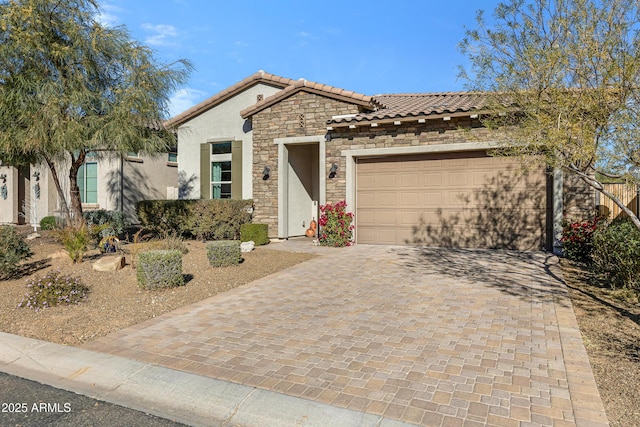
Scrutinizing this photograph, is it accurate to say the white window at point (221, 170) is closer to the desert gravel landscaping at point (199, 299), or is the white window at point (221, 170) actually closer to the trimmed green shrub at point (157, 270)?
the desert gravel landscaping at point (199, 299)

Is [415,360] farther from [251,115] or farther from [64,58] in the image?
[251,115]

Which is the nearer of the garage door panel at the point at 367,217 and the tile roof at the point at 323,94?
the garage door panel at the point at 367,217

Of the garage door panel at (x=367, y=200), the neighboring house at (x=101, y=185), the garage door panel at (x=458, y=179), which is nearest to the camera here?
the garage door panel at (x=458, y=179)

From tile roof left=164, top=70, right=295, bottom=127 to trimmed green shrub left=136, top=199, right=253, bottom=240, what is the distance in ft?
10.5

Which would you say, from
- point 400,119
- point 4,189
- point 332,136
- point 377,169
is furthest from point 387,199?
point 4,189

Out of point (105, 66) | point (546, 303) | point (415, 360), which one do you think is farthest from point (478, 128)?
point (105, 66)

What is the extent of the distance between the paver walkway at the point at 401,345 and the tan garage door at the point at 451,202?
334cm

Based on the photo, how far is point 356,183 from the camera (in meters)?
12.2

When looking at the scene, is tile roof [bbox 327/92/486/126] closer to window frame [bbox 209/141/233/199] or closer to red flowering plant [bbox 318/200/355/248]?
red flowering plant [bbox 318/200/355/248]

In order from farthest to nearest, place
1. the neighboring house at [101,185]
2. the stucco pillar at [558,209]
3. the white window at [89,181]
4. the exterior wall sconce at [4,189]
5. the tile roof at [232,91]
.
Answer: the exterior wall sconce at [4,189] → the white window at [89,181] → the neighboring house at [101,185] → the tile roof at [232,91] → the stucco pillar at [558,209]

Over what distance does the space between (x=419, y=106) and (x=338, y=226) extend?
445 centimetres

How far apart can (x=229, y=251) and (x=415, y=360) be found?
5.43 meters

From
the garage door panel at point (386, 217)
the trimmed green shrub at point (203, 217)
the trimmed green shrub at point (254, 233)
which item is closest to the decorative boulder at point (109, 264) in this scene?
the trimmed green shrub at point (254, 233)

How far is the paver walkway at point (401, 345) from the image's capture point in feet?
10.8
